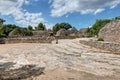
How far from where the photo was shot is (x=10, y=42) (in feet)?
97.5

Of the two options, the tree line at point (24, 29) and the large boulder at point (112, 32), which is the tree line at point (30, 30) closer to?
the tree line at point (24, 29)

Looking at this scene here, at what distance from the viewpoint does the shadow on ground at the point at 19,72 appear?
10.5 m

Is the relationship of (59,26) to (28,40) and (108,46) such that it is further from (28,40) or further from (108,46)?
(108,46)

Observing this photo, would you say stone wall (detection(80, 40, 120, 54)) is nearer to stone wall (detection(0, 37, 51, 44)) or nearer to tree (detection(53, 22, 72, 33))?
stone wall (detection(0, 37, 51, 44))

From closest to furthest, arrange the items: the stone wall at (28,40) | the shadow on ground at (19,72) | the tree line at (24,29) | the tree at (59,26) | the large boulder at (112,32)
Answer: the shadow on ground at (19,72) < the large boulder at (112,32) < the stone wall at (28,40) < the tree line at (24,29) < the tree at (59,26)

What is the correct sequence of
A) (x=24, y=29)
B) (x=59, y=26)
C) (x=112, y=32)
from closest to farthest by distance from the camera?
1. (x=112, y=32)
2. (x=24, y=29)
3. (x=59, y=26)

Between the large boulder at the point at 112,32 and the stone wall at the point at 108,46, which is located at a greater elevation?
the large boulder at the point at 112,32

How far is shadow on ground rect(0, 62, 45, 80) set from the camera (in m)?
10.5

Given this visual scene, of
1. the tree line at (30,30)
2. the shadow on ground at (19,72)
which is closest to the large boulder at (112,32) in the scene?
the shadow on ground at (19,72)

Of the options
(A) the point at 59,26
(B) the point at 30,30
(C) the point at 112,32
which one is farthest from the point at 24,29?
(C) the point at 112,32

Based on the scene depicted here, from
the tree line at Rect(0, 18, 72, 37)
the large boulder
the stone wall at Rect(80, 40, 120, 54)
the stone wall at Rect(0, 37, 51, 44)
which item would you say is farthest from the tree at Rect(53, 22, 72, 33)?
the stone wall at Rect(80, 40, 120, 54)

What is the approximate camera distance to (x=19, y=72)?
1138cm

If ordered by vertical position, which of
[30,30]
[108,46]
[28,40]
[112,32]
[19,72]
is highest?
[30,30]

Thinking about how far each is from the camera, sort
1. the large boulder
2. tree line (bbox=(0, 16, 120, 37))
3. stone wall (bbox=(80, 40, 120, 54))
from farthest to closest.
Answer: tree line (bbox=(0, 16, 120, 37)) → the large boulder → stone wall (bbox=(80, 40, 120, 54))
